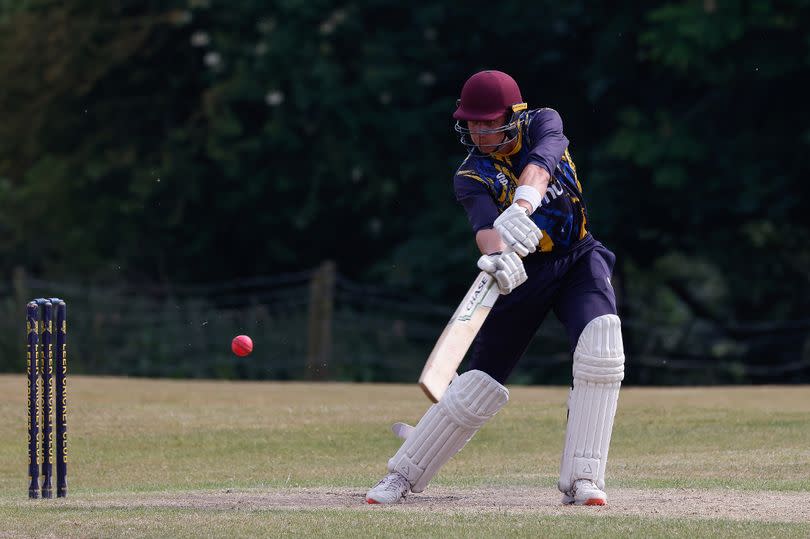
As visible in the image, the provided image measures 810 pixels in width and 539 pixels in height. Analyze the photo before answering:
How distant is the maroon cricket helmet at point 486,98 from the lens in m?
6.18

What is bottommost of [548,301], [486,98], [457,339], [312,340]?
[457,339]

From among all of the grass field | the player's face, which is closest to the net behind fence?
the grass field

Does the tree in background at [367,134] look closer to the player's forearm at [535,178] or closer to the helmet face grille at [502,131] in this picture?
the helmet face grille at [502,131]

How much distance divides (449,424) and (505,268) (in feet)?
2.72

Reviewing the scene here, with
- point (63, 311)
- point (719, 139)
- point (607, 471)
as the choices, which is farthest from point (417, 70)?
point (63, 311)

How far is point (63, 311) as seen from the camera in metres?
6.50

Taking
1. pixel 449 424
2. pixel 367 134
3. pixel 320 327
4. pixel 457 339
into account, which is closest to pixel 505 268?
pixel 457 339

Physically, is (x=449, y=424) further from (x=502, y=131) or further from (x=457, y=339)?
(x=502, y=131)

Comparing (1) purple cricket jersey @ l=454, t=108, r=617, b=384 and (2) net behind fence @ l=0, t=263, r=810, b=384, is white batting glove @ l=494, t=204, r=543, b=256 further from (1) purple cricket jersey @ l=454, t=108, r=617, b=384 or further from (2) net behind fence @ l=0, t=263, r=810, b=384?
(2) net behind fence @ l=0, t=263, r=810, b=384

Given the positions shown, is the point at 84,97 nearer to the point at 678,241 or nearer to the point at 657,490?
the point at 678,241

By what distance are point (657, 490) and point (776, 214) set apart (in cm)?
1103

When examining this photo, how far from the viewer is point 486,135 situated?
20.6 feet

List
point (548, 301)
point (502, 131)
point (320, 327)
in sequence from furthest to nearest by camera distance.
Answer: point (320, 327), point (548, 301), point (502, 131)

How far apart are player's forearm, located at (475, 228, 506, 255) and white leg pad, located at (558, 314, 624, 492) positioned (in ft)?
1.66
